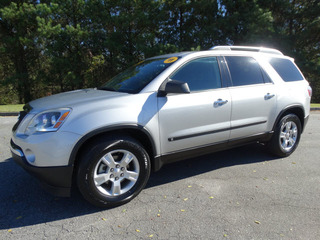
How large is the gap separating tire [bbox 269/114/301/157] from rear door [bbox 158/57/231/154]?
1180 mm

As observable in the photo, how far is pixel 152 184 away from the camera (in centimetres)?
329

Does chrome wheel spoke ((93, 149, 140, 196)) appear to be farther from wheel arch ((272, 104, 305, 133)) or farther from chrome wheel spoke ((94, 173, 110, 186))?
wheel arch ((272, 104, 305, 133))

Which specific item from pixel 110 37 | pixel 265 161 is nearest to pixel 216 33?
pixel 110 37

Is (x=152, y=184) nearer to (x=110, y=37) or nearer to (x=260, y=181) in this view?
(x=260, y=181)

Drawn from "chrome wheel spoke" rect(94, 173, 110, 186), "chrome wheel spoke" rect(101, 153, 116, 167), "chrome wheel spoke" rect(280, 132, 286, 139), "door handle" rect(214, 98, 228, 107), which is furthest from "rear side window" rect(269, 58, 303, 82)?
"chrome wheel spoke" rect(94, 173, 110, 186)

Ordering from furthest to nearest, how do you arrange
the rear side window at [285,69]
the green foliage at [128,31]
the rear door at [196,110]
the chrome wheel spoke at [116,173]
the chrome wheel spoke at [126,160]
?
the green foliage at [128,31] → the rear side window at [285,69] → the rear door at [196,110] → the chrome wheel spoke at [126,160] → the chrome wheel spoke at [116,173]

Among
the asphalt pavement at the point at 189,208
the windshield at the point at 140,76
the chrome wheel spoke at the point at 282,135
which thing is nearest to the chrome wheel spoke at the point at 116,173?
the asphalt pavement at the point at 189,208

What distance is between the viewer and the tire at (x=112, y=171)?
2.51 metres

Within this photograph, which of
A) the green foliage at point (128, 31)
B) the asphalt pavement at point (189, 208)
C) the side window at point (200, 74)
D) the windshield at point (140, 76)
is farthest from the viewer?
the green foliage at point (128, 31)

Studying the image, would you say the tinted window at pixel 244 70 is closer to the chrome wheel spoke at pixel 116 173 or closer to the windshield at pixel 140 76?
the windshield at pixel 140 76

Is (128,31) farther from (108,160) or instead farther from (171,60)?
(108,160)

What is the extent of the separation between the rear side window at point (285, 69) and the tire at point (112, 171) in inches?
111

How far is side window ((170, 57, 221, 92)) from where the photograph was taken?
3158 mm

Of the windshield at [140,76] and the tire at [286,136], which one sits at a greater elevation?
the windshield at [140,76]
